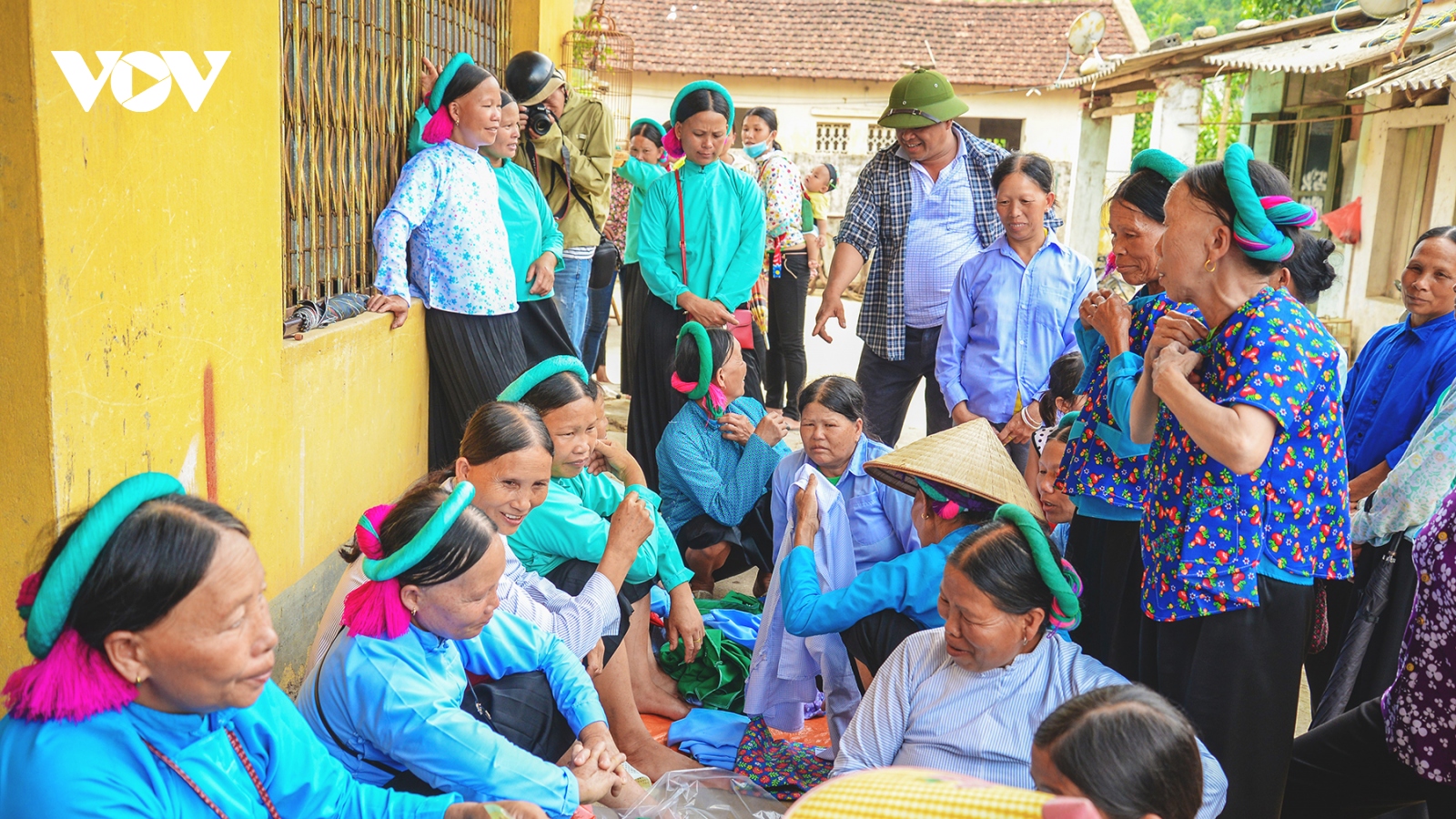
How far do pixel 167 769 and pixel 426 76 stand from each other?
12.2 ft

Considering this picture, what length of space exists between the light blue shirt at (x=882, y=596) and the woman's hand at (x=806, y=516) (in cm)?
21

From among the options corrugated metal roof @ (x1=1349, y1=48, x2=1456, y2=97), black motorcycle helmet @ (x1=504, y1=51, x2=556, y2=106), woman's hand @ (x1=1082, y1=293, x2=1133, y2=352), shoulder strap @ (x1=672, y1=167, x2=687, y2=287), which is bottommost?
woman's hand @ (x1=1082, y1=293, x2=1133, y2=352)

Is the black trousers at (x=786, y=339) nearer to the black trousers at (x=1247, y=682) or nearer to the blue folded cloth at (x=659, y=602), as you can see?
the blue folded cloth at (x=659, y=602)

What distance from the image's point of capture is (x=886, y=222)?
4617 mm

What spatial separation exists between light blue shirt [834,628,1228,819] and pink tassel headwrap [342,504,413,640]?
1.01 metres

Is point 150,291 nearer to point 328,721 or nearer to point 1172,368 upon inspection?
point 328,721

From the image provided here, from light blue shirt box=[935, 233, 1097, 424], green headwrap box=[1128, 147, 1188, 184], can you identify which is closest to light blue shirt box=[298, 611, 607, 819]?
green headwrap box=[1128, 147, 1188, 184]

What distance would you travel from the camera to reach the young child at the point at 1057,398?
12.8 ft

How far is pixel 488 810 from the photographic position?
195 centimetres

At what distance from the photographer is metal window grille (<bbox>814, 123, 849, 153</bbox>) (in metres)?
20.5

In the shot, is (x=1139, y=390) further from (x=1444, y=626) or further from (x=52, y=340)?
(x=52, y=340)

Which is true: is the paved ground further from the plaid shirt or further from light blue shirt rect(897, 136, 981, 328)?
light blue shirt rect(897, 136, 981, 328)
